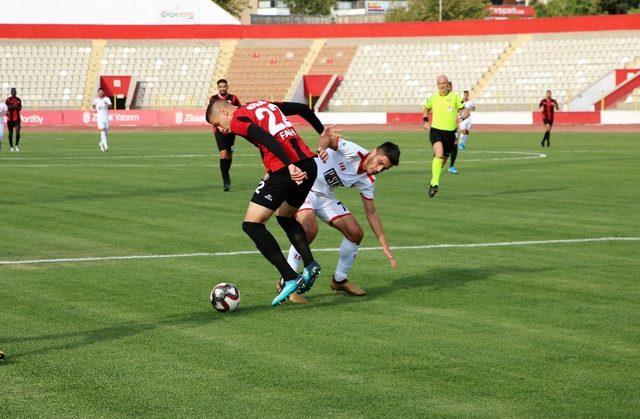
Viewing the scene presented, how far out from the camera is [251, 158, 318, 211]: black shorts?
33.6ft

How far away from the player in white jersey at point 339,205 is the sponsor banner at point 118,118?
5686 cm

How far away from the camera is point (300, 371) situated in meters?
7.75

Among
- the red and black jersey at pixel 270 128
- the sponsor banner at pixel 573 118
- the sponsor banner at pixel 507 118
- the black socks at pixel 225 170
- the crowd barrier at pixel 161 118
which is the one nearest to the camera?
the red and black jersey at pixel 270 128

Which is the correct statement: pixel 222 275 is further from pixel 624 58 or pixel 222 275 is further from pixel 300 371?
pixel 624 58

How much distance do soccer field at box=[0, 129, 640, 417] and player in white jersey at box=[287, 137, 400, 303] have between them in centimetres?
38

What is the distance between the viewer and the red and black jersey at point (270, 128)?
1012 cm

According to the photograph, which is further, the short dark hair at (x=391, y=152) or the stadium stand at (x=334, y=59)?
the stadium stand at (x=334, y=59)

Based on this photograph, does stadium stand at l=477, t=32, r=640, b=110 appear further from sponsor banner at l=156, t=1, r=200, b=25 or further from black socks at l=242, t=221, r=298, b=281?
black socks at l=242, t=221, r=298, b=281

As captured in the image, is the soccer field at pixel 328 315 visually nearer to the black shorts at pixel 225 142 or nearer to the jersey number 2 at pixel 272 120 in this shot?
the jersey number 2 at pixel 272 120

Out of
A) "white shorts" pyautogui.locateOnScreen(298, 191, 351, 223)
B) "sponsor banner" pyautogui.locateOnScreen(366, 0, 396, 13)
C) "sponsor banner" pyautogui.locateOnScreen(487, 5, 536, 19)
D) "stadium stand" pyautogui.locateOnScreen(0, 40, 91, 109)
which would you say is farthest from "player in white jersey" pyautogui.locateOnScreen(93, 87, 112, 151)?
"sponsor banner" pyautogui.locateOnScreen(366, 0, 396, 13)

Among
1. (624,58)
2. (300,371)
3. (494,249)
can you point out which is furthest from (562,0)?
(300,371)

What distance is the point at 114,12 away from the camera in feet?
266

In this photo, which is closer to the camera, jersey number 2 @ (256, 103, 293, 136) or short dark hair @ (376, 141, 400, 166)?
jersey number 2 @ (256, 103, 293, 136)

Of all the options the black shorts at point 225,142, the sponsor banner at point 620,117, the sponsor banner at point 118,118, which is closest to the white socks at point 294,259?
the black shorts at point 225,142
